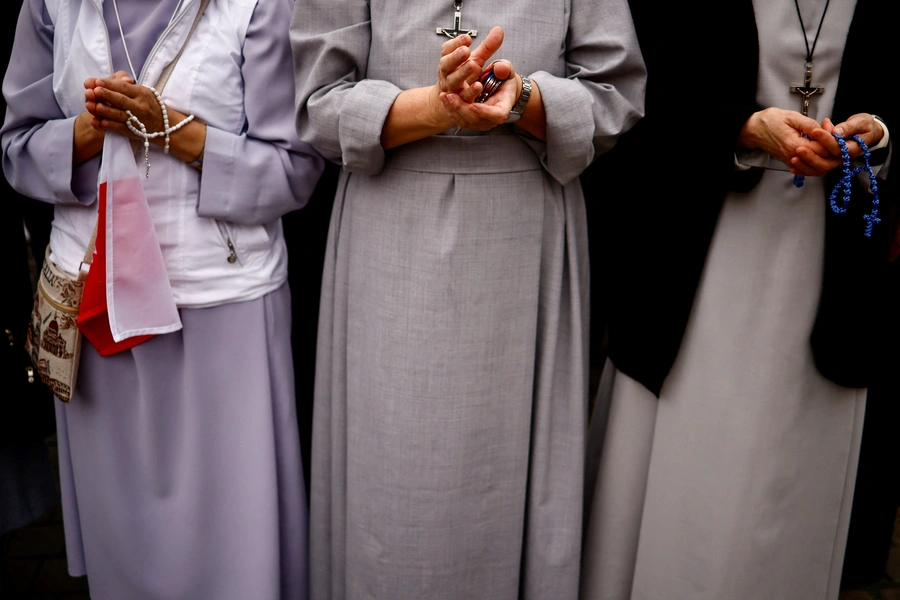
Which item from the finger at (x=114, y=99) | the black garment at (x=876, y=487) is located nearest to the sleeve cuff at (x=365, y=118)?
the finger at (x=114, y=99)

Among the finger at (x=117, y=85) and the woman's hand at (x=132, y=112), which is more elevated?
the finger at (x=117, y=85)

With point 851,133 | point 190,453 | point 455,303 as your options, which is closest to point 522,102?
point 455,303

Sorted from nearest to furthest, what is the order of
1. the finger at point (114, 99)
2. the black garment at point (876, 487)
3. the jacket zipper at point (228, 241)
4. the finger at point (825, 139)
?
the finger at point (825, 139) < the finger at point (114, 99) < the jacket zipper at point (228, 241) < the black garment at point (876, 487)

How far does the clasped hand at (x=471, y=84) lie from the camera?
5.43 ft

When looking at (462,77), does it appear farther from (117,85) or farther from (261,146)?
(117,85)

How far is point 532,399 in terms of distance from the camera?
2.22 meters

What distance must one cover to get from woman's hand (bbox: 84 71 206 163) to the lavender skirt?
1.43 ft

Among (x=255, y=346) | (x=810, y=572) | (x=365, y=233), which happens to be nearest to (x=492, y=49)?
(x=365, y=233)

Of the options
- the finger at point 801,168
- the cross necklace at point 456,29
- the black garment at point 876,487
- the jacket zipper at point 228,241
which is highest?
the cross necklace at point 456,29

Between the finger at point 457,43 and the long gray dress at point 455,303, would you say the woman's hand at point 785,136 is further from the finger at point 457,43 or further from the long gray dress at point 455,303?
the finger at point 457,43

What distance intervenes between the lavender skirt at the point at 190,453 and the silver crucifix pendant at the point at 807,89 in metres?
1.42

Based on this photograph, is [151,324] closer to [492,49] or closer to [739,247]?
[492,49]

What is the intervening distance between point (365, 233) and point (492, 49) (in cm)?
63

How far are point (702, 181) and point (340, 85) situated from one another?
0.92 m
